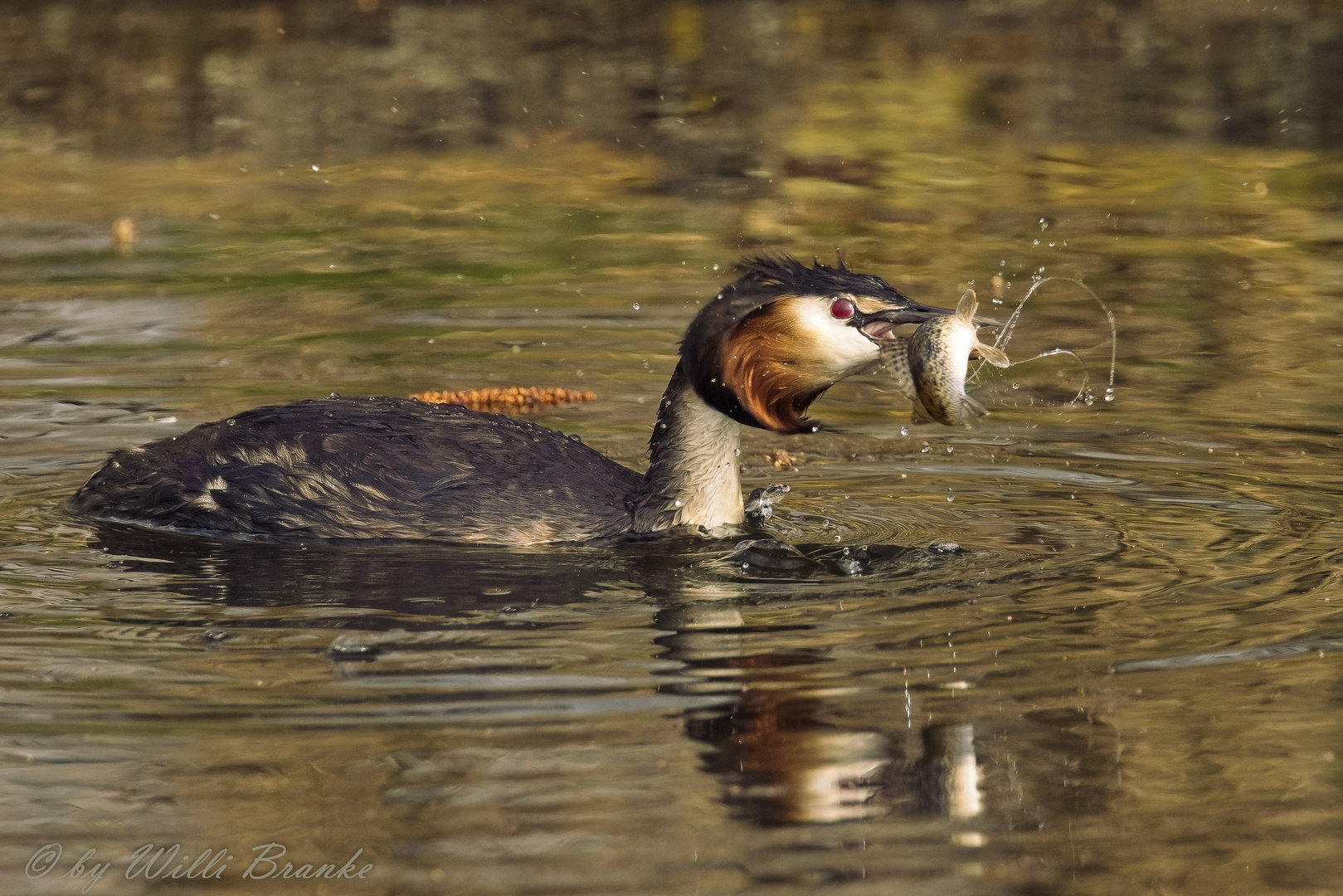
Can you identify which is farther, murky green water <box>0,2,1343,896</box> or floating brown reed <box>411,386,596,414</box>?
floating brown reed <box>411,386,596,414</box>

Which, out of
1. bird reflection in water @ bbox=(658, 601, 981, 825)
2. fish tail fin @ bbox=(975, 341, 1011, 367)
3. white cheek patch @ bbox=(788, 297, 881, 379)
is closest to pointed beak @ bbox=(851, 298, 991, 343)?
white cheek patch @ bbox=(788, 297, 881, 379)

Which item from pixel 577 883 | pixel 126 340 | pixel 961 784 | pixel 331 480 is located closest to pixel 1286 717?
pixel 961 784

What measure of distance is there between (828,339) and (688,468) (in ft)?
3.21

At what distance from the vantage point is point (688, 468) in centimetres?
797

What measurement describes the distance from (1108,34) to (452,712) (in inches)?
712

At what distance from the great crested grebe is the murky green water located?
0.51 feet

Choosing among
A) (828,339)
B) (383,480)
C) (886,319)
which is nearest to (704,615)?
(828,339)

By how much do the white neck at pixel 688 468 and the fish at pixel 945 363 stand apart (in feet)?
3.74

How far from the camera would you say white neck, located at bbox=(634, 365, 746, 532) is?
7953 mm

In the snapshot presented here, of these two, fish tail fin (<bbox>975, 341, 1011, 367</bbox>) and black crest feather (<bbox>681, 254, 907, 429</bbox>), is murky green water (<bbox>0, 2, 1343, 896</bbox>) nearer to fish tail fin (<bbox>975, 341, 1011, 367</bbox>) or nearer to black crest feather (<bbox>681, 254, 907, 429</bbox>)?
black crest feather (<bbox>681, 254, 907, 429</bbox>)

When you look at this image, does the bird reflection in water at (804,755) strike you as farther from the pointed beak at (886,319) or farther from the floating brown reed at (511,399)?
the floating brown reed at (511,399)

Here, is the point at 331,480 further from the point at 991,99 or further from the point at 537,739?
the point at 991,99

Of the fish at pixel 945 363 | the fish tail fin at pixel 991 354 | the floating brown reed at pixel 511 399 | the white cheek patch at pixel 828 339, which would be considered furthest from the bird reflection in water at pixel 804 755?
the floating brown reed at pixel 511 399

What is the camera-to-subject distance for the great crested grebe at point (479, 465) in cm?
760
